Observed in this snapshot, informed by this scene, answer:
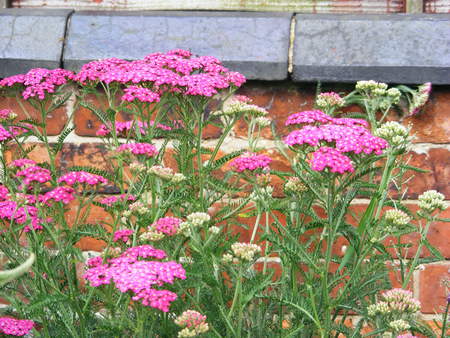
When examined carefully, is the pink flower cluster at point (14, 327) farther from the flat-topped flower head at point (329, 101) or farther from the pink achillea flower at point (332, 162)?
the flat-topped flower head at point (329, 101)

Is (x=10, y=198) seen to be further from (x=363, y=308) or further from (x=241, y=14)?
(x=241, y=14)

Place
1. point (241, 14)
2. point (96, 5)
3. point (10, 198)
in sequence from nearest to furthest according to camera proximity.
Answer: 1. point (10, 198)
2. point (241, 14)
3. point (96, 5)

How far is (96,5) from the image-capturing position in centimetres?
262

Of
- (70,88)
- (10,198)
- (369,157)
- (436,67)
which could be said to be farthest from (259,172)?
(70,88)

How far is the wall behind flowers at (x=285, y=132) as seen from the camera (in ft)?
7.59

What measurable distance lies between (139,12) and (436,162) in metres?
0.99

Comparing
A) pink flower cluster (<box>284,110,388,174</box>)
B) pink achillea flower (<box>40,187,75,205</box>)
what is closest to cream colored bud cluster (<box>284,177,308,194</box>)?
pink flower cluster (<box>284,110,388,174</box>)

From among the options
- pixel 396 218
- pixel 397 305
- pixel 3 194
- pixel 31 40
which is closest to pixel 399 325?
pixel 397 305

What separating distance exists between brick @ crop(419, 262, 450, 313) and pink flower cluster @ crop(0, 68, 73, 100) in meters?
1.15

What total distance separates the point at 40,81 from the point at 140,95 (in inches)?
13.0

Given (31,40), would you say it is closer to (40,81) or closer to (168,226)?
(40,81)

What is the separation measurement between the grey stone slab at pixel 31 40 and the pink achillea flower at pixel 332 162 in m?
1.17

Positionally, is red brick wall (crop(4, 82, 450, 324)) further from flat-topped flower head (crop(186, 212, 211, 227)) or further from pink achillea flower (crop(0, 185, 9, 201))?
flat-topped flower head (crop(186, 212, 211, 227))

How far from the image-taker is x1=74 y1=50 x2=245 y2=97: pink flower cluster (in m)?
1.71
